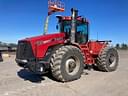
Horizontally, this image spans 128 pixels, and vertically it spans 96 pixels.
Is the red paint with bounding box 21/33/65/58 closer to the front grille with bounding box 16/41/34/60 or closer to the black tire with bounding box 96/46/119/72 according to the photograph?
the front grille with bounding box 16/41/34/60

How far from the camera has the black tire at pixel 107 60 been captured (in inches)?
469

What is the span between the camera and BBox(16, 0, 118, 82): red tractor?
8.87 m

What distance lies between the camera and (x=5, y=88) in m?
8.16

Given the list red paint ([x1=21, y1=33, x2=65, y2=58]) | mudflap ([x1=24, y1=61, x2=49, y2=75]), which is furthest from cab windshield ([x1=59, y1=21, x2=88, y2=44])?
mudflap ([x1=24, y1=61, x2=49, y2=75])

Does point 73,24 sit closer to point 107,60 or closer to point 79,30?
point 79,30

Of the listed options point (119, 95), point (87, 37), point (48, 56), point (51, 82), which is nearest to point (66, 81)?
point (51, 82)

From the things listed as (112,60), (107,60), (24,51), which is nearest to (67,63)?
(24,51)

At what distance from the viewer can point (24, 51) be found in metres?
9.38

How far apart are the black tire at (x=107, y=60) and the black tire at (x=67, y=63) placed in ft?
7.31

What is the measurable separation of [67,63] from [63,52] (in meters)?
0.57

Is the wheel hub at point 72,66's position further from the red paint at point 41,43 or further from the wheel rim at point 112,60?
the wheel rim at point 112,60

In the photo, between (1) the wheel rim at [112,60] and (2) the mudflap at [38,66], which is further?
(1) the wheel rim at [112,60]

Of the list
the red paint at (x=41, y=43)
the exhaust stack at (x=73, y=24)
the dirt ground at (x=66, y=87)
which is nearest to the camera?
the dirt ground at (x=66, y=87)

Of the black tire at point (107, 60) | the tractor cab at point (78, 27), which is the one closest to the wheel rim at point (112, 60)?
the black tire at point (107, 60)
